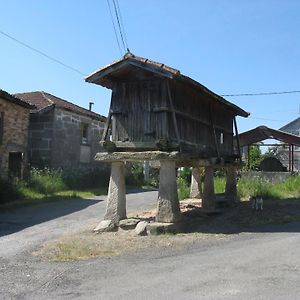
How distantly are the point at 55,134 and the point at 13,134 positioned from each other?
3520 mm

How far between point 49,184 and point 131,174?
932cm

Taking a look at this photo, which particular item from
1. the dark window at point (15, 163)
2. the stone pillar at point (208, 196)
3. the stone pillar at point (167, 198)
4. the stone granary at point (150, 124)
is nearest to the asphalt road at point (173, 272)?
the stone pillar at point (167, 198)

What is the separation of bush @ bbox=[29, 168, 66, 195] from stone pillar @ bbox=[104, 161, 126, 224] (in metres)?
8.73

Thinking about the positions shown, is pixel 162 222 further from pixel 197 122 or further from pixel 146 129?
pixel 197 122

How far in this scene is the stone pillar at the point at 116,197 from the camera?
38.1 ft

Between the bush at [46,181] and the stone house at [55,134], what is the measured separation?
1.11 m

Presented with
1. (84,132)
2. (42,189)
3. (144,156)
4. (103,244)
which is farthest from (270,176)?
(103,244)

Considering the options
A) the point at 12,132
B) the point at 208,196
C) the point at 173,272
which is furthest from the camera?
the point at 12,132

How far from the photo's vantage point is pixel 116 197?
1170 cm

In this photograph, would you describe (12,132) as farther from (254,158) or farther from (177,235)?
(254,158)

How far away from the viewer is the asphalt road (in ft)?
19.7

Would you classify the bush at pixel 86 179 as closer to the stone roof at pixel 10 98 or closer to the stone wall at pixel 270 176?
the stone roof at pixel 10 98

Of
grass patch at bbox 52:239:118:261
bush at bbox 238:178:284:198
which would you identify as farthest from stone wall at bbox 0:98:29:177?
grass patch at bbox 52:239:118:261

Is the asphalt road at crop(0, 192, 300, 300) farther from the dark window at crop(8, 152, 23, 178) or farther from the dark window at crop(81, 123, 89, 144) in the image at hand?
the dark window at crop(81, 123, 89, 144)
